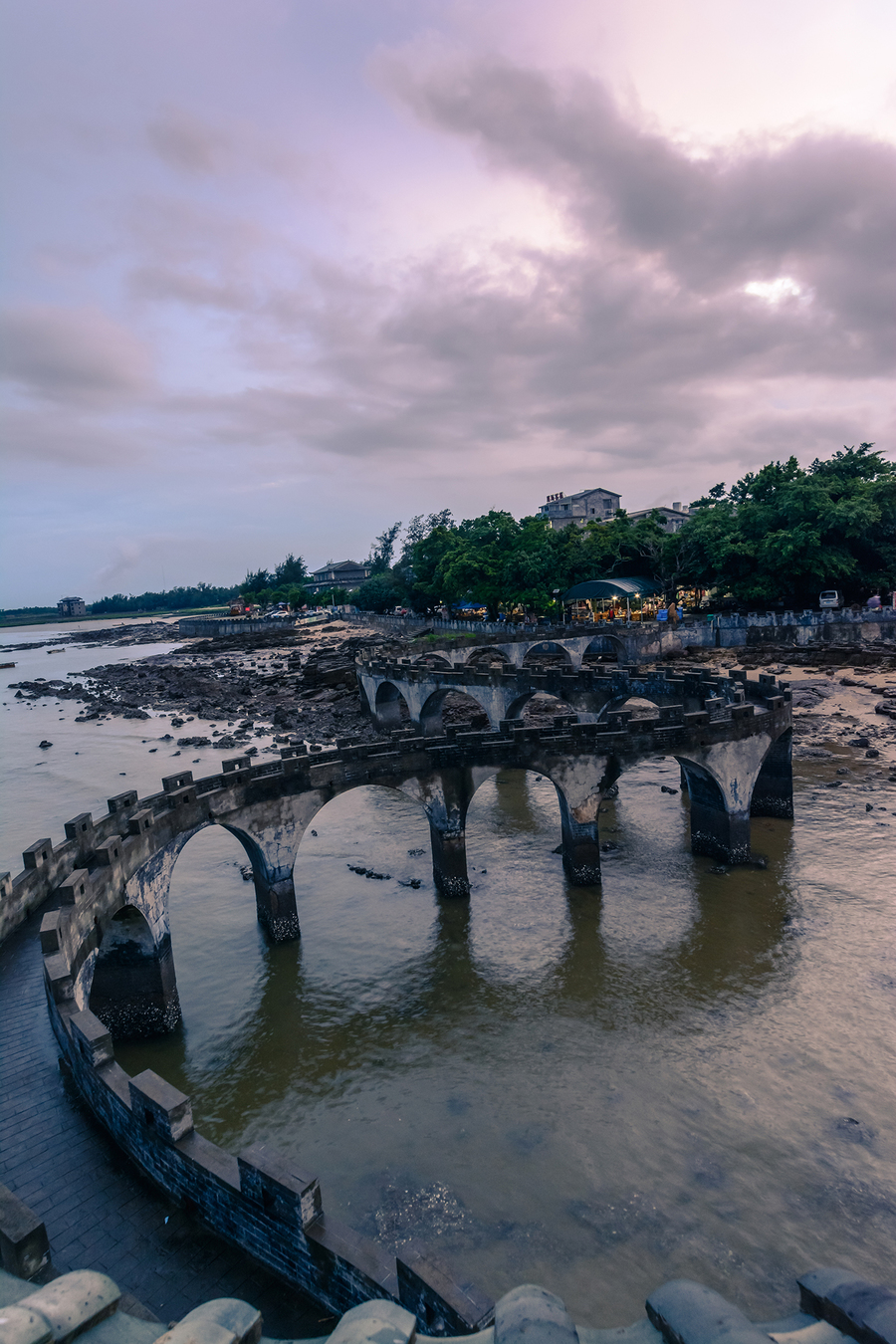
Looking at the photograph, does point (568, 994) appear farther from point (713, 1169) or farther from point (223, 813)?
point (223, 813)

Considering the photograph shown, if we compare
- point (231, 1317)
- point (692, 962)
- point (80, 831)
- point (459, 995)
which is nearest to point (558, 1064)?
point (459, 995)

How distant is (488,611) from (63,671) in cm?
7385

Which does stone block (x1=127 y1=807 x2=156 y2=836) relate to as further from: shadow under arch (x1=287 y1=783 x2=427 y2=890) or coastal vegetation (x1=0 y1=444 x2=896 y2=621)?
coastal vegetation (x1=0 y1=444 x2=896 y2=621)

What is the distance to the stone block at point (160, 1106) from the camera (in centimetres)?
960

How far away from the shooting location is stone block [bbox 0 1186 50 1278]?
7773mm

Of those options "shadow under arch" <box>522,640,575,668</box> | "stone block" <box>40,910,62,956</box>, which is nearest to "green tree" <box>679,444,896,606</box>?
"shadow under arch" <box>522,640,575,668</box>

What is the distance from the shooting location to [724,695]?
29.8m

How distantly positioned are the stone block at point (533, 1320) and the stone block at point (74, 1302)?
134 inches

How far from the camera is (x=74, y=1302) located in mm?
5523

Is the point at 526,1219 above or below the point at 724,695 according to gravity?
below

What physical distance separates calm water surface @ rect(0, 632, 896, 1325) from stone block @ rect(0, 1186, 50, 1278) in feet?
19.3

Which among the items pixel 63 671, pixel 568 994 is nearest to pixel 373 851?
pixel 568 994

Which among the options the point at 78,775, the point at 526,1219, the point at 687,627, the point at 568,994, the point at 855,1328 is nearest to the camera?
the point at 855,1328

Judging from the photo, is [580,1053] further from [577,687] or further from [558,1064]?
[577,687]
